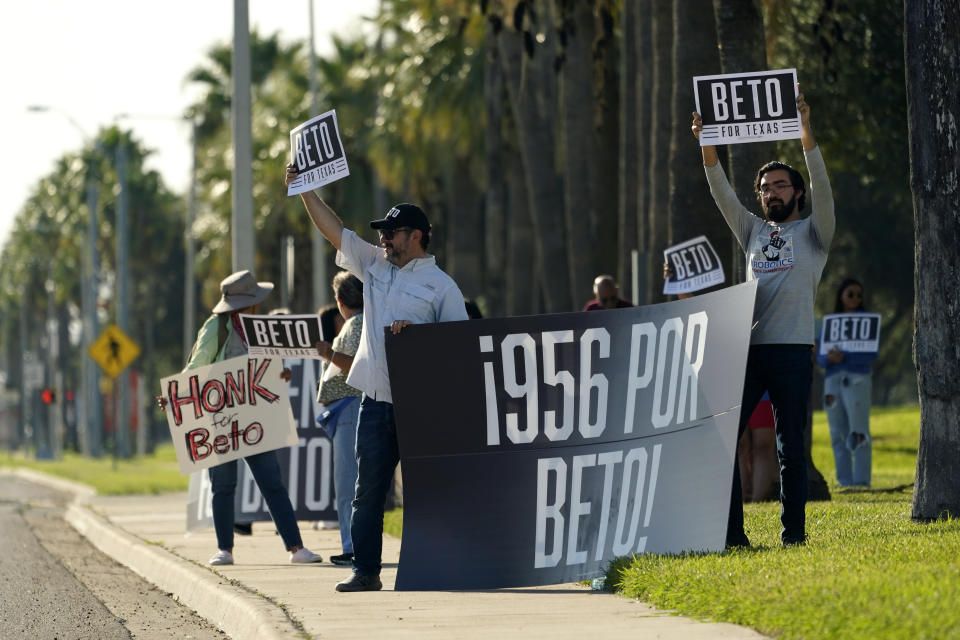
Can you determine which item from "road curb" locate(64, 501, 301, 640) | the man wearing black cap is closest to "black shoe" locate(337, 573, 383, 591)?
the man wearing black cap

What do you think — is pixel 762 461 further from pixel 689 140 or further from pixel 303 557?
pixel 303 557

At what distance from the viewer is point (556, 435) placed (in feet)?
28.5

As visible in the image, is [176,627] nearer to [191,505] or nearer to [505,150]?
[191,505]

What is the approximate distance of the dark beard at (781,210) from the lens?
29.0 ft

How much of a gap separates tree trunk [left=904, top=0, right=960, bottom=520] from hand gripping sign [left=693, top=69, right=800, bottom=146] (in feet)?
4.51

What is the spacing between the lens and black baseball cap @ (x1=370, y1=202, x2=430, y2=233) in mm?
8797

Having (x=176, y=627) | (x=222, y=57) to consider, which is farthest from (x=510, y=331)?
(x=222, y=57)

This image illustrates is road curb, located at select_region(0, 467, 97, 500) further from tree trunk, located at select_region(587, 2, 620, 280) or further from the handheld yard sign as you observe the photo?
the handheld yard sign

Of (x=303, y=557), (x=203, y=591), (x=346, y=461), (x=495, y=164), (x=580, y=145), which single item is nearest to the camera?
(x=203, y=591)

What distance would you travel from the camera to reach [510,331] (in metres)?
8.65

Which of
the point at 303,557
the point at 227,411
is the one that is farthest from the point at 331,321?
the point at 303,557

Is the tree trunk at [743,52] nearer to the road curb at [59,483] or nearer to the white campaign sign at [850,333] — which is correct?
the white campaign sign at [850,333]

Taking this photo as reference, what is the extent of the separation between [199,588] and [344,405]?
5.91ft

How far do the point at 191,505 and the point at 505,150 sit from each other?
21763 mm
